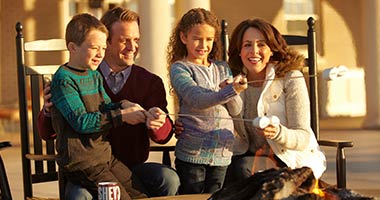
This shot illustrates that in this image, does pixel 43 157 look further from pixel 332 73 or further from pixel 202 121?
pixel 332 73

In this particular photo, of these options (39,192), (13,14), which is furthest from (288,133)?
(13,14)

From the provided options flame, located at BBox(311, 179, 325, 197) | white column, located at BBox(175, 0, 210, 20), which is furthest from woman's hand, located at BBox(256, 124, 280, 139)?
white column, located at BBox(175, 0, 210, 20)

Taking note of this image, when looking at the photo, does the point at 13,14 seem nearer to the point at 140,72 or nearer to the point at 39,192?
the point at 39,192

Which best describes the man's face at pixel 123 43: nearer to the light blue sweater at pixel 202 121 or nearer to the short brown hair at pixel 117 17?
the short brown hair at pixel 117 17

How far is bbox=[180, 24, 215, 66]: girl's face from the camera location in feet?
13.1

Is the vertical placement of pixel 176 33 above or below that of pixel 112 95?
above

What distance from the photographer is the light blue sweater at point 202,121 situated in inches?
156

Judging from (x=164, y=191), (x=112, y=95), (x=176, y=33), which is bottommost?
(x=164, y=191)

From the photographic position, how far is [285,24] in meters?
16.7

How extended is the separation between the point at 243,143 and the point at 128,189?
61cm

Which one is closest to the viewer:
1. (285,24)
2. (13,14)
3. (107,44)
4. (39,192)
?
(107,44)

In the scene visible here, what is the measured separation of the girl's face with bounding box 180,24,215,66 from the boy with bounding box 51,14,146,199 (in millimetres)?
489

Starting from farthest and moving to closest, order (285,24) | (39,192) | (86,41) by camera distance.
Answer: (285,24)
(39,192)
(86,41)

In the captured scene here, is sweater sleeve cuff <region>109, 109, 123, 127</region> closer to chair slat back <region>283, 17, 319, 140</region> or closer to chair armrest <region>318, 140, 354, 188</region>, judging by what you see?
chair armrest <region>318, 140, 354, 188</region>
